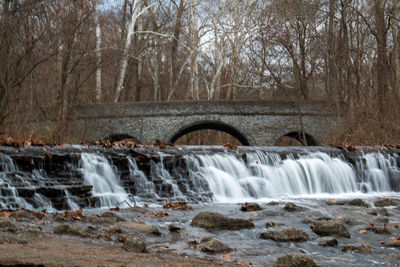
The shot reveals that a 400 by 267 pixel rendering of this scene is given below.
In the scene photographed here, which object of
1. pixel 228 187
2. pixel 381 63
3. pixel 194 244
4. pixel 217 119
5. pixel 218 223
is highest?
pixel 381 63

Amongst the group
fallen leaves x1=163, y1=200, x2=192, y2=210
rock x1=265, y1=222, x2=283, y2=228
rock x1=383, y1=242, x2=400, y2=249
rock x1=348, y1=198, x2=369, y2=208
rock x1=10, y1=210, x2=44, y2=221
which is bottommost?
rock x1=383, y1=242, x2=400, y2=249

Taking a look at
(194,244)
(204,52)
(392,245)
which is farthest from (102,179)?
(204,52)

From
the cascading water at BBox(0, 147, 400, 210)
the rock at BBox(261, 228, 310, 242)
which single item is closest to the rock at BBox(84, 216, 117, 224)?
the cascading water at BBox(0, 147, 400, 210)

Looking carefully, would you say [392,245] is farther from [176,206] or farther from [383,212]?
[176,206]

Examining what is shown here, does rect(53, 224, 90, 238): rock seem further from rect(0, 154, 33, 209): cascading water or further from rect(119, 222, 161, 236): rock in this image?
rect(0, 154, 33, 209): cascading water

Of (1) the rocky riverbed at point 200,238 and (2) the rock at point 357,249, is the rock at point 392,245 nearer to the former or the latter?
(1) the rocky riverbed at point 200,238

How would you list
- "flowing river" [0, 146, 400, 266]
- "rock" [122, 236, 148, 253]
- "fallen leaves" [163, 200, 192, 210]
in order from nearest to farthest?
1. "rock" [122, 236, 148, 253]
2. "flowing river" [0, 146, 400, 266]
3. "fallen leaves" [163, 200, 192, 210]

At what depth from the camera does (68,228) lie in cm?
502

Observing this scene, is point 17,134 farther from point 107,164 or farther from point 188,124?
point 188,124

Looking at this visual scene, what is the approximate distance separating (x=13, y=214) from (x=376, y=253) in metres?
4.30

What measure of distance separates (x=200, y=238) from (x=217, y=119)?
16169 mm

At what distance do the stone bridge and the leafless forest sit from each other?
0.95 m

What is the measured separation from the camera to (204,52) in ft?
94.8

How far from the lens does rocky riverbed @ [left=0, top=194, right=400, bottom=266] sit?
3695 mm
